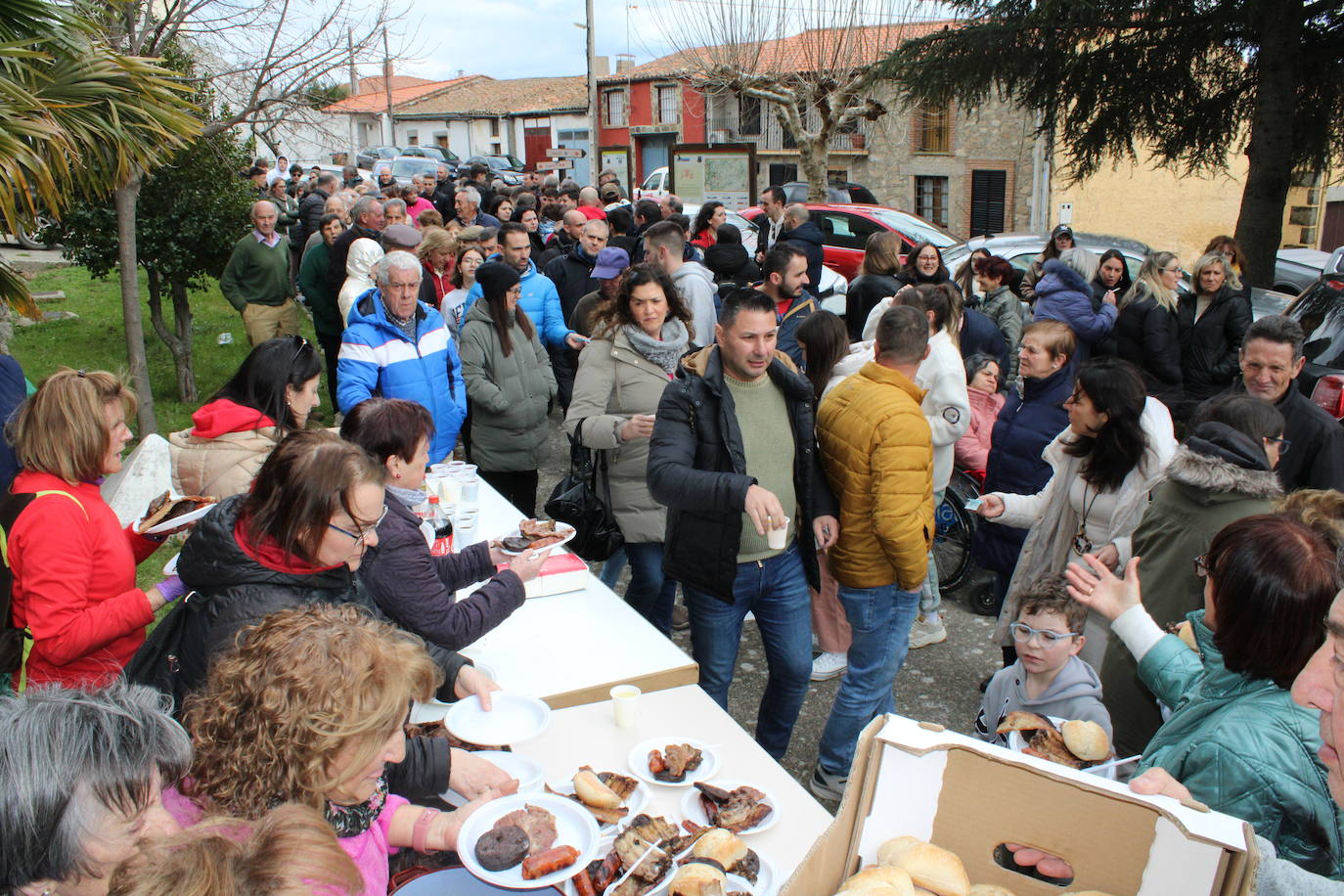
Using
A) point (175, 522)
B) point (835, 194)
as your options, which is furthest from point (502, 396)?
point (835, 194)

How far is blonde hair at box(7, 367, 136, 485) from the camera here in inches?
109

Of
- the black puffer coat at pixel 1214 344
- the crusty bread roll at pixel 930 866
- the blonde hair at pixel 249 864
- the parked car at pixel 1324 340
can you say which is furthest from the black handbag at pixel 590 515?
the black puffer coat at pixel 1214 344

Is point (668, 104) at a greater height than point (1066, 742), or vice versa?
point (668, 104)

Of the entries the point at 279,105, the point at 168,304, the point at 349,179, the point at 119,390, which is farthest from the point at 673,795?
the point at 349,179

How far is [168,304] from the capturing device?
44.1ft

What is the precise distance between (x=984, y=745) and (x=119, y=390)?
2.91 m

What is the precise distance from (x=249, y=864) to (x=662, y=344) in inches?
122

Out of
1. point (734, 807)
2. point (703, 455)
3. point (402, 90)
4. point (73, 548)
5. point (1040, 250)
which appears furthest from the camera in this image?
point (402, 90)

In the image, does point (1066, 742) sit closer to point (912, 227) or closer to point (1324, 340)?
point (1324, 340)

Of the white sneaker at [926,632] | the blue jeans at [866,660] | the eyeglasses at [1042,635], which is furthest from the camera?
the white sneaker at [926,632]

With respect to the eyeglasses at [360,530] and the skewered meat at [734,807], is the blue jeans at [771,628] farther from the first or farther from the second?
the eyeglasses at [360,530]

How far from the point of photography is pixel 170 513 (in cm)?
304

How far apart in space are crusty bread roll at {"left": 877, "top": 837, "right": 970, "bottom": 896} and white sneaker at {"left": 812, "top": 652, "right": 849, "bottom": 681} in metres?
3.00

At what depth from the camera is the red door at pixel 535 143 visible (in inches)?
2093
